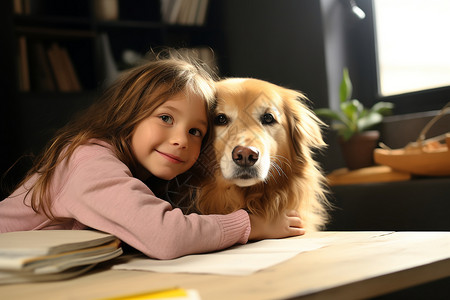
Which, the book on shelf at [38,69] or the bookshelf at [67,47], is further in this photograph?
the book on shelf at [38,69]

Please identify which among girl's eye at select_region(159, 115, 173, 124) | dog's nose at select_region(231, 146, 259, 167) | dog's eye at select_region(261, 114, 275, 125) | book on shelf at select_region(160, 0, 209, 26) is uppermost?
book on shelf at select_region(160, 0, 209, 26)

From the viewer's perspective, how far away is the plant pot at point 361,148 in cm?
236

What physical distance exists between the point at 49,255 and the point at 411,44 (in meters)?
2.45

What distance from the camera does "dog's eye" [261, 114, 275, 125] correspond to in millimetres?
1463

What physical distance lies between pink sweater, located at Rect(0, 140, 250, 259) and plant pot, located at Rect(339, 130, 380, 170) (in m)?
1.36

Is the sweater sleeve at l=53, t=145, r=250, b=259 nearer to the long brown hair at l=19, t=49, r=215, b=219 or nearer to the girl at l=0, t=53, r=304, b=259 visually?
the girl at l=0, t=53, r=304, b=259

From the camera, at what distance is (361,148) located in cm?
237

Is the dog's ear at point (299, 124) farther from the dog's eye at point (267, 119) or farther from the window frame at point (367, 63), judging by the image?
the window frame at point (367, 63)

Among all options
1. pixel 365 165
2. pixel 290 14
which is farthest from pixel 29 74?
pixel 365 165

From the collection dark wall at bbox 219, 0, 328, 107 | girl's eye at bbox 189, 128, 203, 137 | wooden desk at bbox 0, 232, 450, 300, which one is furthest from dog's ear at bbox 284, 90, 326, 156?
dark wall at bbox 219, 0, 328, 107

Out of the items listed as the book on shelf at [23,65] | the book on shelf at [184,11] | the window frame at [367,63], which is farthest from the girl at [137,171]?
the book on shelf at [184,11]

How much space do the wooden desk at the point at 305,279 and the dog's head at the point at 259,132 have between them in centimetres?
42

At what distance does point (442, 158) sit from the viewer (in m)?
1.72

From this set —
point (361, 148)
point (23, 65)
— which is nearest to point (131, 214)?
point (361, 148)
